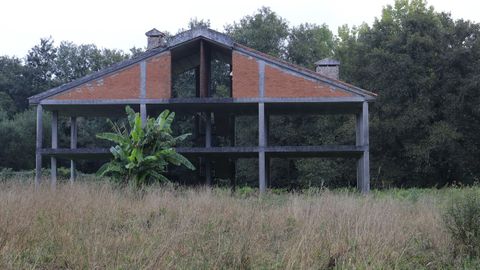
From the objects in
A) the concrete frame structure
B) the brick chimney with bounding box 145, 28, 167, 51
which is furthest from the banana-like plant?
the brick chimney with bounding box 145, 28, 167, 51

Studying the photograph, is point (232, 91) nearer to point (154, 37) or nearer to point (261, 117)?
point (261, 117)

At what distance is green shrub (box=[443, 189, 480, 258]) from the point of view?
28.5 feet

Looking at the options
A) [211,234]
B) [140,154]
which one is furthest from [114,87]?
[211,234]

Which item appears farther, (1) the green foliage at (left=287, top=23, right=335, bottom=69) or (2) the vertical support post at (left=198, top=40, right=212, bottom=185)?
(1) the green foliage at (left=287, top=23, right=335, bottom=69)

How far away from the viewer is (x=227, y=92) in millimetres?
44312

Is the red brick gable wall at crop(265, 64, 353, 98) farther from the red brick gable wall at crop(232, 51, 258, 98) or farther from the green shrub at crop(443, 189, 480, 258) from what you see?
the green shrub at crop(443, 189, 480, 258)

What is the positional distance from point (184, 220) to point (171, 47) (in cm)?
1679

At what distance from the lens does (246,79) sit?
24.6 meters

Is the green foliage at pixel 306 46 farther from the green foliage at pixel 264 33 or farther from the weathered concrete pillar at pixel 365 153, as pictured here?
the weathered concrete pillar at pixel 365 153

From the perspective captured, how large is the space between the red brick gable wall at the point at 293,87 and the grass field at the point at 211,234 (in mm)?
12604

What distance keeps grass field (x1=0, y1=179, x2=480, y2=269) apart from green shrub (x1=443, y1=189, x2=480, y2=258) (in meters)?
0.17

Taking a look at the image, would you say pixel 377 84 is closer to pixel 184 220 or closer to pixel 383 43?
pixel 383 43

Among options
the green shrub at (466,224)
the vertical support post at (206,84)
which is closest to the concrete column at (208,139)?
the vertical support post at (206,84)

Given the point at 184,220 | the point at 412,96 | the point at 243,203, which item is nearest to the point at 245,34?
the point at 412,96
